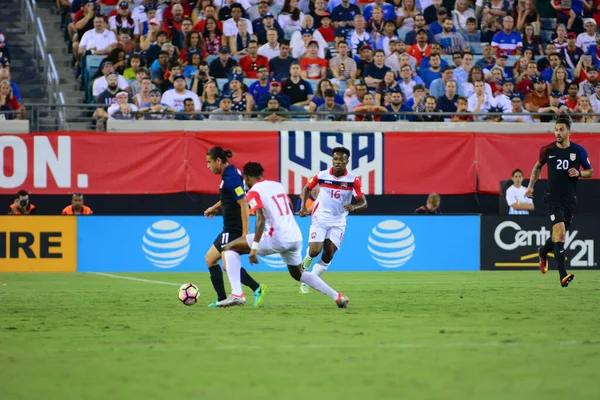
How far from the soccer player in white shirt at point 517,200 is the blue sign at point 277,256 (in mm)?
962

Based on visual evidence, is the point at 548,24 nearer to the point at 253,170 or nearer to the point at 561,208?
the point at 561,208

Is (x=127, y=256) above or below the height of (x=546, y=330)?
below

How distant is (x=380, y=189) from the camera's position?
76.0ft

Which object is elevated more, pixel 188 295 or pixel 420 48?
pixel 420 48

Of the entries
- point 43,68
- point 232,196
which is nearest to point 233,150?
point 43,68

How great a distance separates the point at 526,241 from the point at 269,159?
5869 millimetres

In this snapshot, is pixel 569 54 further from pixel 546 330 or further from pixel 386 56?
pixel 546 330

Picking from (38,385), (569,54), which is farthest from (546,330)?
(569,54)

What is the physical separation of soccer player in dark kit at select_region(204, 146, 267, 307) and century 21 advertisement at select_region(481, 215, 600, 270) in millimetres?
10807

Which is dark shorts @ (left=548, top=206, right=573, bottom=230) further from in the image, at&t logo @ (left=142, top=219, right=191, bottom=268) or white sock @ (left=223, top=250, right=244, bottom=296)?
at&t logo @ (left=142, top=219, right=191, bottom=268)

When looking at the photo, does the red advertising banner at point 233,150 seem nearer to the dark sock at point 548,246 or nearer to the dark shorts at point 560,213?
the dark sock at point 548,246

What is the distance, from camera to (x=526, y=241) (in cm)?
2194

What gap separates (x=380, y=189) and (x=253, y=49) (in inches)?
172

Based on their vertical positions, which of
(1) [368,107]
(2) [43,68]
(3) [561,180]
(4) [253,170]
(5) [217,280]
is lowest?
(5) [217,280]
